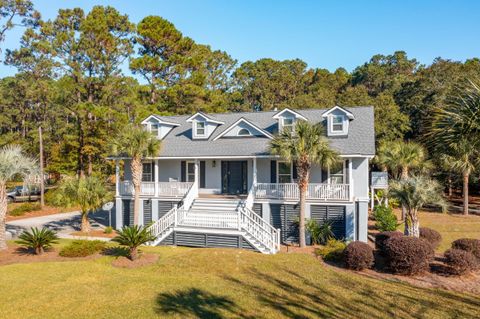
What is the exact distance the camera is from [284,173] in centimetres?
2188

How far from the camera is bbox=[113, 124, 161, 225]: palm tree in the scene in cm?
1953

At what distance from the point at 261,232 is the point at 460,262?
8307mm

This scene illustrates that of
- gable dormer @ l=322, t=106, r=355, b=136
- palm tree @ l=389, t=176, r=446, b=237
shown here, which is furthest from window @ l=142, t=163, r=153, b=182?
palm tree @ l=389, t=176, r=446, b=237

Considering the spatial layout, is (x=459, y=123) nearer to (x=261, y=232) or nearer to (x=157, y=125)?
(x=261, y=232)

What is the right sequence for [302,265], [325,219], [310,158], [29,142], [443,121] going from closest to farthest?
[443,121] → [302,265] → [310,158] → [325,219] → [29,142]

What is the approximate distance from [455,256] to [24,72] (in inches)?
2422

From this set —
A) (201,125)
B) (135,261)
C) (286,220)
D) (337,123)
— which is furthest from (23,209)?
(337,123)

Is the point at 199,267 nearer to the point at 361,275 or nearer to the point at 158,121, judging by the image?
the point at 361,275

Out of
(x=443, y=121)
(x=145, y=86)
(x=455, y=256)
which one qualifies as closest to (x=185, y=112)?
(x=145, y=86)

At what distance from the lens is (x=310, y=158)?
17.7m

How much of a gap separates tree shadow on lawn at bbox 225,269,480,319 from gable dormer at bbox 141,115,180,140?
49.8ft

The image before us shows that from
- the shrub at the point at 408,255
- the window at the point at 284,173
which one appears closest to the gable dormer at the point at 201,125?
the window at the point at 284,173

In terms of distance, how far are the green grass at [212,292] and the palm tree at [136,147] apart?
20.7ft

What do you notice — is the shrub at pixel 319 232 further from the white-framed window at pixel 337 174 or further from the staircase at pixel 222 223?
the white-framed window at pixel 337 174
